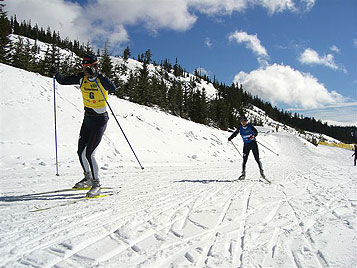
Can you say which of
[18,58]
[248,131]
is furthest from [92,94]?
[18,58]

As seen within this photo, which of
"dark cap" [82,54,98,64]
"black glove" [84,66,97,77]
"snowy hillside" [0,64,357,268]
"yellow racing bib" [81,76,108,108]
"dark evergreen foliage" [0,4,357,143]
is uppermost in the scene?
"dark evergreen foliage" [0,4,357,143]

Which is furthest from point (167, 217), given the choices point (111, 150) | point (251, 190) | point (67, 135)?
point (67, 135)

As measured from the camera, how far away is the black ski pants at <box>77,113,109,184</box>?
4.03 meters

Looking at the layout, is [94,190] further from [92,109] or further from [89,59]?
[89,59]

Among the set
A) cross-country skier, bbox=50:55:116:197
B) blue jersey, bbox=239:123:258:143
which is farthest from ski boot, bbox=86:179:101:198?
blue jersey, bbox=239:123:258:143

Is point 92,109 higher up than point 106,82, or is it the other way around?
point 106,82

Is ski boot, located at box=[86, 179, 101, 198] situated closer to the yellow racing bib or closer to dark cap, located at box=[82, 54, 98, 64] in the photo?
the yellow racing bib

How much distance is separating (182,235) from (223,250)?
0.52 metres

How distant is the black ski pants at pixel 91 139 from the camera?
13.2 ft

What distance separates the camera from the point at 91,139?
404 cm

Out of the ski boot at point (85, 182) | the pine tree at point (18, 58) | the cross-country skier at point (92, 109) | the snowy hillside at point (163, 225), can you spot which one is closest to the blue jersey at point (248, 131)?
the snowy hillside at point (163, 225)

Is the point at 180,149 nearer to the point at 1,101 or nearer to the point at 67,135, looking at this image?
the point at 67,135

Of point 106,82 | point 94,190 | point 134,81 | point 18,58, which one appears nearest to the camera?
point 106,82

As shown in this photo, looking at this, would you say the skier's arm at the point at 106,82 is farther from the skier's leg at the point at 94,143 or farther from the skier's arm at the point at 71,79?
the skier's leg at the point at 94,143
